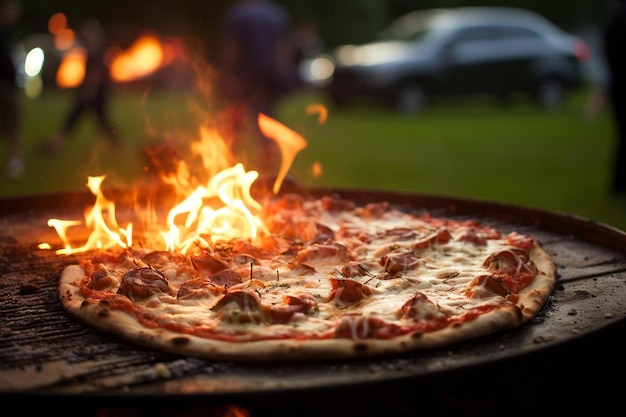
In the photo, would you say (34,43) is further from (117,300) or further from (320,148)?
(117,300)

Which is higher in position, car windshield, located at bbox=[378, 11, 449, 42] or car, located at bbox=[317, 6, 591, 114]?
car windshield, located at bbox=[378, 11, 449, 42]

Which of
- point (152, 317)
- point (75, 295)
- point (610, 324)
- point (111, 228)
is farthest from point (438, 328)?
point (111, 228)

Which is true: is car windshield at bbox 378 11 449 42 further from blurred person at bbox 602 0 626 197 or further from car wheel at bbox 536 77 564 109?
blurred person at bbox 602 0 626 197

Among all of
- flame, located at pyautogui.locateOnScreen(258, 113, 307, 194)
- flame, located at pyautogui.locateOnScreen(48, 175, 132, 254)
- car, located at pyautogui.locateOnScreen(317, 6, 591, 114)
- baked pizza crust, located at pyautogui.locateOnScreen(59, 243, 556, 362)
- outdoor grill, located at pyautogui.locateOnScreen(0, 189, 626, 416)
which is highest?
car, located at pyautogui.locateOnScreen(317, 6, 591, 114)

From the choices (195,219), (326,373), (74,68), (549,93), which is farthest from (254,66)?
(549,93)

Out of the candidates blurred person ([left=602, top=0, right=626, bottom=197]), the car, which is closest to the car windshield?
the car

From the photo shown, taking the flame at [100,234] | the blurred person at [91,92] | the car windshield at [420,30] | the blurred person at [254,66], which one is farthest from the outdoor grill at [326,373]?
the car windshield at [420,30]
